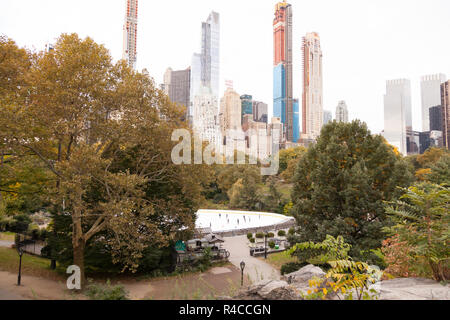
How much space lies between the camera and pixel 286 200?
4491 centimetres

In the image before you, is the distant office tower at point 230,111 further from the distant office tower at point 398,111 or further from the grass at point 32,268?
the grass at point 32,268

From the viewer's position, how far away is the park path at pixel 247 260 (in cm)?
1445

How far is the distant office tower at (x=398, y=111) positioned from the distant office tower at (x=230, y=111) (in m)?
90.3

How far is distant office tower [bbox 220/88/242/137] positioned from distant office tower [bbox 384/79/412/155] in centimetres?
9028

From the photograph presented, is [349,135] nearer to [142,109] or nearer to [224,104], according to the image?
[142,109]

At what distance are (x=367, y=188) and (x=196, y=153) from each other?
7650 millimetres

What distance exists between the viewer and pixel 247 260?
18.5 m

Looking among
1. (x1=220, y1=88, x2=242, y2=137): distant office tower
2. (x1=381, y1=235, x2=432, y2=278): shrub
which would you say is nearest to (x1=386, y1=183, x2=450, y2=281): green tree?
(x1=381, y1=235, x2=432, y2=278): shrub

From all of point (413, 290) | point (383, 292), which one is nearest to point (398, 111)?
point (413, 290)

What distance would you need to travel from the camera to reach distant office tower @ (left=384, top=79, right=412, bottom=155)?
56.1 metres

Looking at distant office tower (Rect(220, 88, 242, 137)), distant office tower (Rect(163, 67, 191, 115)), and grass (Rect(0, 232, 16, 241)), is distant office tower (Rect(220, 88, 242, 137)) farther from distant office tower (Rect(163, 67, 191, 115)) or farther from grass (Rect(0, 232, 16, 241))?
grass (Rect(0, 232, 16, 241))

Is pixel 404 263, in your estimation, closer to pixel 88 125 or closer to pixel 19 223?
pixel 88 125

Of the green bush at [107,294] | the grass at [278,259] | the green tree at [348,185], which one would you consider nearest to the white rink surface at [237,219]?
the grass at [278,259]

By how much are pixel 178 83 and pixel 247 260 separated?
17529cm
